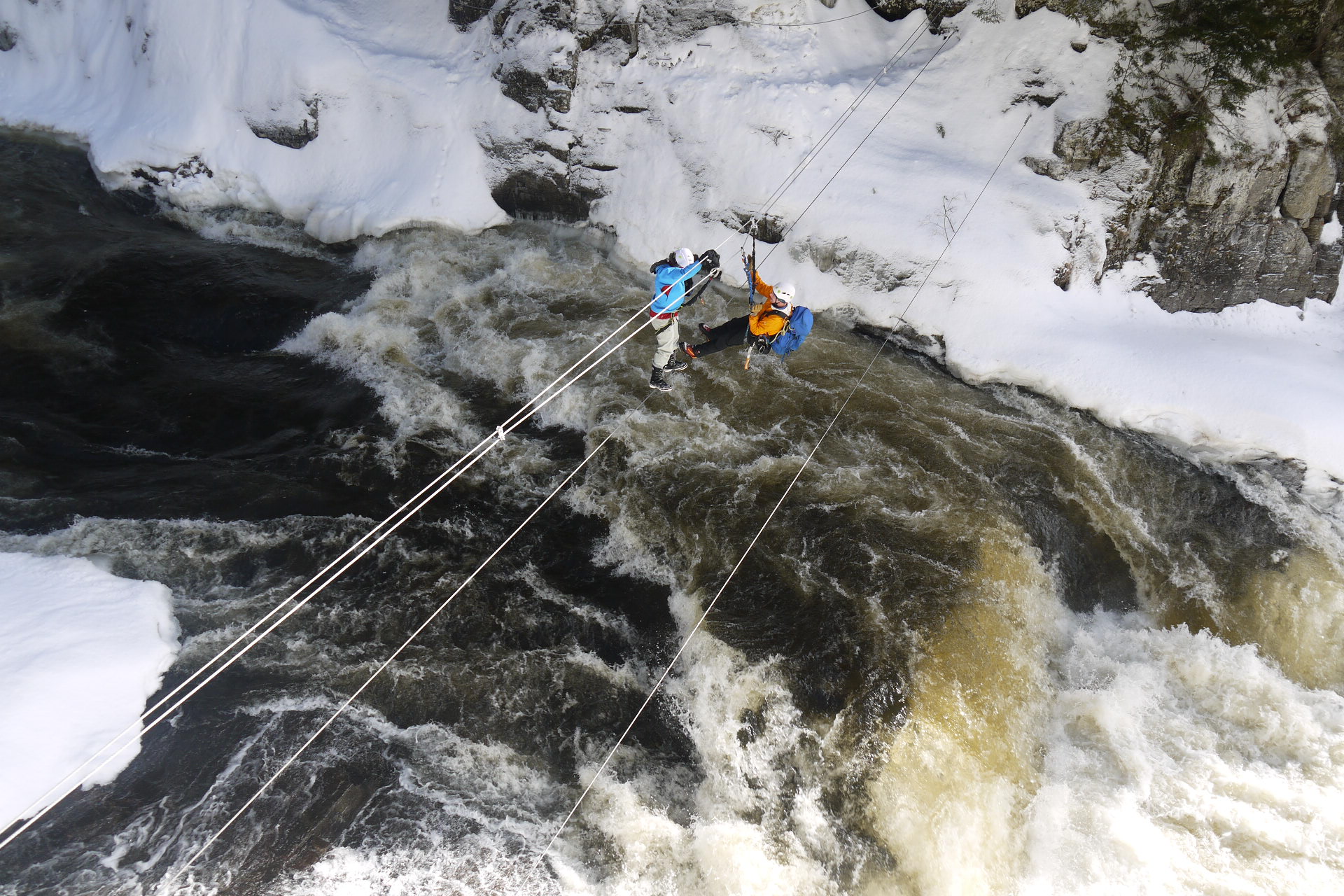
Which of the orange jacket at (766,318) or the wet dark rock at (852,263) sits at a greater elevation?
the orange jacket at (766,318)

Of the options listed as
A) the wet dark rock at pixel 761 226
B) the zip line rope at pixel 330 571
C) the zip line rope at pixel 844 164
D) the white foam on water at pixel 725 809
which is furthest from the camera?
the wet dark rock at pixel 761 226

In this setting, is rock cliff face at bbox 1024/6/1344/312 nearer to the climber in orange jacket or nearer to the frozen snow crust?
the frozen snow crust

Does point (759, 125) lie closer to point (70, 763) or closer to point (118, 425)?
point (118, 425)

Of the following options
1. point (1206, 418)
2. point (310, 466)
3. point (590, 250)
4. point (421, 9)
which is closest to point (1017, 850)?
point (1206, 418)

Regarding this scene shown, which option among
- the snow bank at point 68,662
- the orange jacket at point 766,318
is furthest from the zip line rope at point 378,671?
the orange jacket at point 766,318

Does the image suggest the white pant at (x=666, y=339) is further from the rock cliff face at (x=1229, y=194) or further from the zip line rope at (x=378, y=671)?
the rock cliff face at (x=1229, y=194)

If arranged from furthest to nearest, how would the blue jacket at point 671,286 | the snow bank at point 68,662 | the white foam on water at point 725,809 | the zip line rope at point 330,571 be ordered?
the blue jacket at point 671,286
the white foam on water at point 725,809
the snow bank at point 68,662
the zip line rope at point 330,571
